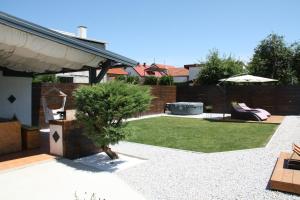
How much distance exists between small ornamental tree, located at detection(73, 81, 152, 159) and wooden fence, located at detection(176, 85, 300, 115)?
1272 centimetres

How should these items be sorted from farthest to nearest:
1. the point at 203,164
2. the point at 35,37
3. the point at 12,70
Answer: the point at 12,70, the point at 203,164, the point at 35,37

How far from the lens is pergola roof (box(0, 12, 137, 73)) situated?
6.25m

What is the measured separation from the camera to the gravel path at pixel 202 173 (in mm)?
5367

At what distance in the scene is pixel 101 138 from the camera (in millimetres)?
7152

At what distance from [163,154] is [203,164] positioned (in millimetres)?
1427

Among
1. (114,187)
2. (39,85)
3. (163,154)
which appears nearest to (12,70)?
(39,85)

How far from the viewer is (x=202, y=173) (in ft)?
21.5

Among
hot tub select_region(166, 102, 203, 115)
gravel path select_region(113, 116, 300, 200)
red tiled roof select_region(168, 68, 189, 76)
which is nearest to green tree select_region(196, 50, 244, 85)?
hot tub select_region(166, 102, 203, 115)

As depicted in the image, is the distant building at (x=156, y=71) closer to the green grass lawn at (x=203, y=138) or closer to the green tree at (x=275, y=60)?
the green tree at (x=275, y=60)

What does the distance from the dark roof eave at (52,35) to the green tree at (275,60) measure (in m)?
23.7

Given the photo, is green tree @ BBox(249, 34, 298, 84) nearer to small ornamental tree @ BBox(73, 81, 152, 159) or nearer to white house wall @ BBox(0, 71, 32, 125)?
white house wall @ BBox(0, 71, 32, 125)

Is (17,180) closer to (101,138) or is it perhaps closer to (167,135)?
(101,138)

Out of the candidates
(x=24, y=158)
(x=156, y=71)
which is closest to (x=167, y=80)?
(x=24, y=158)

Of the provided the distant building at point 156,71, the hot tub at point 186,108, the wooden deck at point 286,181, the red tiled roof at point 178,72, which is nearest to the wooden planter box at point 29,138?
the wooden deck at point 286,181
